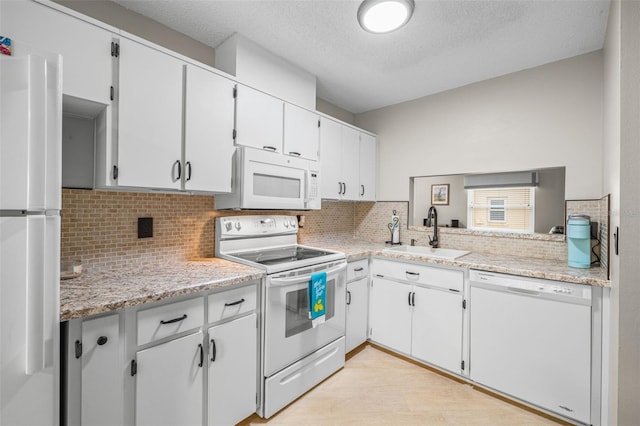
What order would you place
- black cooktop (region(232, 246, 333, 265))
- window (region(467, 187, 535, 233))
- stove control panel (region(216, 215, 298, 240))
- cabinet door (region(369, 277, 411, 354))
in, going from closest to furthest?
1. black cooktop (region(232, 246, 333, 265))
2. stove control panel (region(216, 215, 298, 240))
3. cabinet door (region(369, 277, 411, 354))
4. window (region(467, 187, 535, 233))

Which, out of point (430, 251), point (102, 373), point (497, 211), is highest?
A: point (497, 211)

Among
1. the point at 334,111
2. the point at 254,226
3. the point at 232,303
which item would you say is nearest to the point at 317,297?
the point at 232,303

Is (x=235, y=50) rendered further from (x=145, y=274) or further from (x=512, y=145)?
(x=512, y=145)

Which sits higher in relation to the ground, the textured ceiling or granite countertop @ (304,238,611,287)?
the textured ceiling

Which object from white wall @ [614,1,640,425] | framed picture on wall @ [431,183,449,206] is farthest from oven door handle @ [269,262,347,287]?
framed picture on wall @ [431,183,449,206]

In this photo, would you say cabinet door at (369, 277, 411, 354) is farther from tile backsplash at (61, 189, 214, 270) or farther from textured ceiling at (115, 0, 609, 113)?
textured ceiling at (115, 0, 609, 113)

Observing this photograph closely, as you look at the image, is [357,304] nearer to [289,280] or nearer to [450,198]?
[289,280]

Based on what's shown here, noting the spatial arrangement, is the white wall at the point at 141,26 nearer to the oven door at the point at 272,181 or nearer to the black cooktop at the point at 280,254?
the oven door at the point at 272,181

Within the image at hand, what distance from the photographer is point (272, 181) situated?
2141mm

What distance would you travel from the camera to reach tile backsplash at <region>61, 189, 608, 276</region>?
158 cm

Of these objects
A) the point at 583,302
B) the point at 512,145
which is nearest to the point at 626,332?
the point at 583,302

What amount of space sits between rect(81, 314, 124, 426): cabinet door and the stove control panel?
3.31 feet

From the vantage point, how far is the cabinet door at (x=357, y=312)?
247cm

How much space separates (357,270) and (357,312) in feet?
1.26
